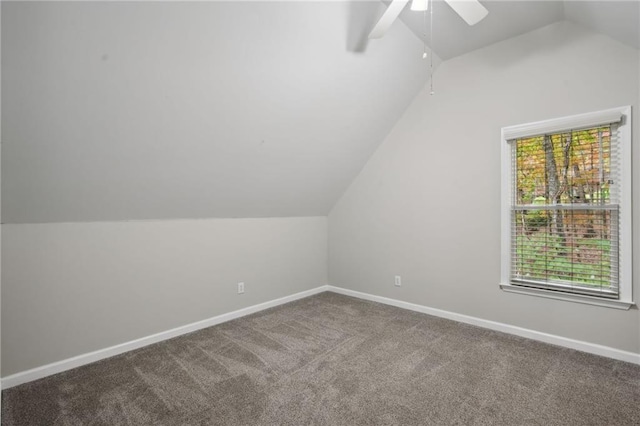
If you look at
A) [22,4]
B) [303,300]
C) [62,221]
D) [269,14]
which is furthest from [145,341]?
[269,14]

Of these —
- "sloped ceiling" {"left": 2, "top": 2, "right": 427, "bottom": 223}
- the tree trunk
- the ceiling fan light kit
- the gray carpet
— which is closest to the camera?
"sloped ceiling" {"left": 2, "top": 2, "right": 427, "bottom": 223}

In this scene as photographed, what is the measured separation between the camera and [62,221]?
230cm

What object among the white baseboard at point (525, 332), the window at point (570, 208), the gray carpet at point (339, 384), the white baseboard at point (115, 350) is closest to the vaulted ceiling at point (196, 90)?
the window at point (570, 208)

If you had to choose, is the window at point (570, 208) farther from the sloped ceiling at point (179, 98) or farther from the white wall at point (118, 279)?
the white wall at point (118, 279)

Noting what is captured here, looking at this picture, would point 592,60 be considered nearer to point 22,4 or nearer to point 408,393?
point 408,393

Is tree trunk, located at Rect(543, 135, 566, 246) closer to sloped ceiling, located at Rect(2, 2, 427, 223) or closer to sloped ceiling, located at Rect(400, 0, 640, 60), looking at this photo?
sloped ceiling, located at Rect(400, 0, 640, 60)

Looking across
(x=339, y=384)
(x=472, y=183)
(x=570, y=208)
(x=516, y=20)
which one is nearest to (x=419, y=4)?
(x=516, y=20)

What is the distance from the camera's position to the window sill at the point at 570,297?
7.88 ft

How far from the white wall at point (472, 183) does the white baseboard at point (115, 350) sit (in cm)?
154

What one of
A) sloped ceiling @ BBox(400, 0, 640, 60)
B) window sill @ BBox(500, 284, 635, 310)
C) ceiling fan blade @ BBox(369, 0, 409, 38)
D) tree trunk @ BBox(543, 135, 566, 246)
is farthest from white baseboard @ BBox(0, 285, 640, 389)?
ceiling fan blade @ BBox(369, 0, 409, 38)

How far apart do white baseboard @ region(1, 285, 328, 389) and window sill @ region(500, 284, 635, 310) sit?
254cm

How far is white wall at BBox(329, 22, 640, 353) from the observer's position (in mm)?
2482

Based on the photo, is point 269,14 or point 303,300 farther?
point 303,300

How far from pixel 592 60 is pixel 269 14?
8.27 ft
